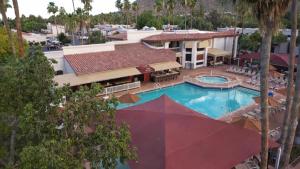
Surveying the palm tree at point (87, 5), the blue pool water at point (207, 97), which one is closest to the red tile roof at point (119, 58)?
the blue pool water at point (207, 97)

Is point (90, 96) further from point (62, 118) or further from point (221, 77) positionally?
point (221, 77)

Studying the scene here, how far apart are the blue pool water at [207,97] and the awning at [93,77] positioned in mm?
3408

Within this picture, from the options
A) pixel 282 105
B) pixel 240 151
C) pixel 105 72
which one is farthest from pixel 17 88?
pixel 282 105

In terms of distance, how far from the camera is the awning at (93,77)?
1111 inches

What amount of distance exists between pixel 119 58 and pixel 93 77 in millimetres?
5509

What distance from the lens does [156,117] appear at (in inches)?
572

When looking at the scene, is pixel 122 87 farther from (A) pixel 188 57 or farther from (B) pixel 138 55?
(A) pixel 188 57

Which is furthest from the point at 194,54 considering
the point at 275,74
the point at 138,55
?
the point at 275,74

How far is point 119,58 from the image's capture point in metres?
33.8

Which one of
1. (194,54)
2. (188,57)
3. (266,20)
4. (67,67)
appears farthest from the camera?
(188,57)

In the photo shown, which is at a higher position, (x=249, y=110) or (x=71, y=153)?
(x=71, y=153)

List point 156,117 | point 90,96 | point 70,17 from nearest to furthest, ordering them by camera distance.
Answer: point 90,96
point 156,117
point 70,17

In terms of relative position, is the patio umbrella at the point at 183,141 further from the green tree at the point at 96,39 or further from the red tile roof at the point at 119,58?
the green tree at the point at 96,39

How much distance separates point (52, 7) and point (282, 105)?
212 feet
